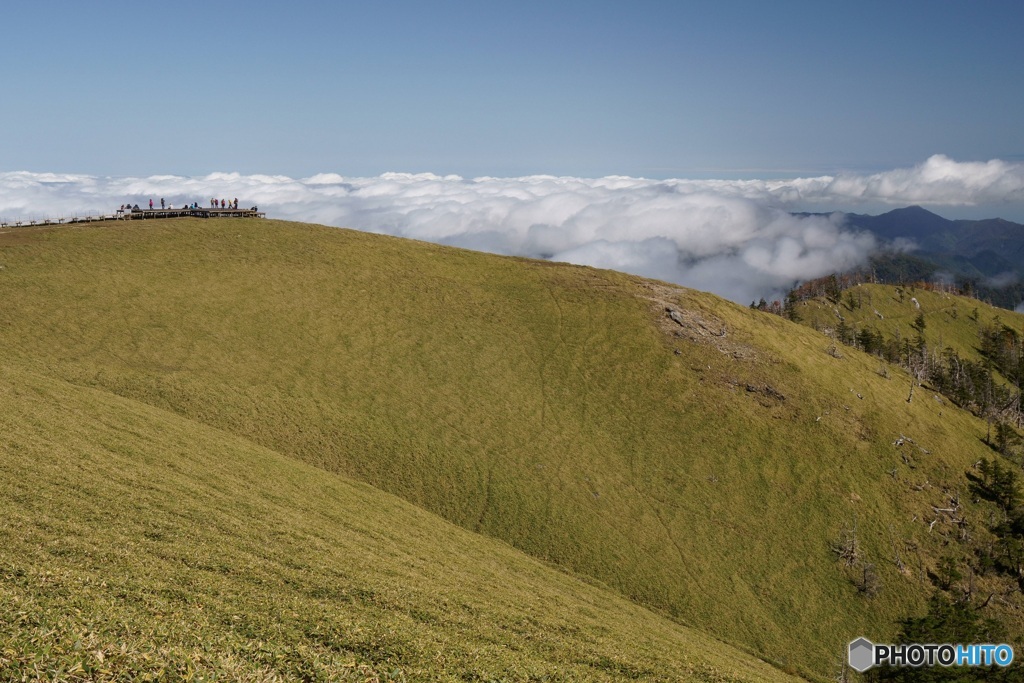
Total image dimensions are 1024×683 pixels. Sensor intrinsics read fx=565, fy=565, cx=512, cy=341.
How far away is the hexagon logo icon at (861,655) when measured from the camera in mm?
54531

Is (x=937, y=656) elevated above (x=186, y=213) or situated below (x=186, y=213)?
below

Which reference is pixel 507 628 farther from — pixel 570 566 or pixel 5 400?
pixel 5 400

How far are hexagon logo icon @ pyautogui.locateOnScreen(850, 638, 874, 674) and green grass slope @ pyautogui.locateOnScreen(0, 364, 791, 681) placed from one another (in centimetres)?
1377

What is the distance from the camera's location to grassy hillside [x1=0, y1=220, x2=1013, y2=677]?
66938mm

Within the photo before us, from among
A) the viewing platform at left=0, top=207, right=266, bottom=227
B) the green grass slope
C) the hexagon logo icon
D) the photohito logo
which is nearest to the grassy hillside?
the hexagon logo icon

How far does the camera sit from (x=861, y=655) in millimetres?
59125

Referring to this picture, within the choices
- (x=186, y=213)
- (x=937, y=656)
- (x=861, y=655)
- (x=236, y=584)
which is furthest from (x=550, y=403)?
(x=186, y=213)

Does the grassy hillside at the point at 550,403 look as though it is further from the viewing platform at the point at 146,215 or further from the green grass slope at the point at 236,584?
the green grass slope at the point at 236,584

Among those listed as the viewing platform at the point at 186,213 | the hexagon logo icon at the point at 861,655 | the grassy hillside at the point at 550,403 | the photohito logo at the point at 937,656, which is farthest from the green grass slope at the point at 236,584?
the viewing platform at the point at 186,213

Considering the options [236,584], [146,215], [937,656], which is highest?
[146,215]

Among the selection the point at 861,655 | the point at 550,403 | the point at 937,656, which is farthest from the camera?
the point at 550,403

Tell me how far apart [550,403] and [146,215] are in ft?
319

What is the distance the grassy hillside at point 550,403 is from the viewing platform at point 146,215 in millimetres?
10307

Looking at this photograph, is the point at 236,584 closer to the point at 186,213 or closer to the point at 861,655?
the point at 861,655
